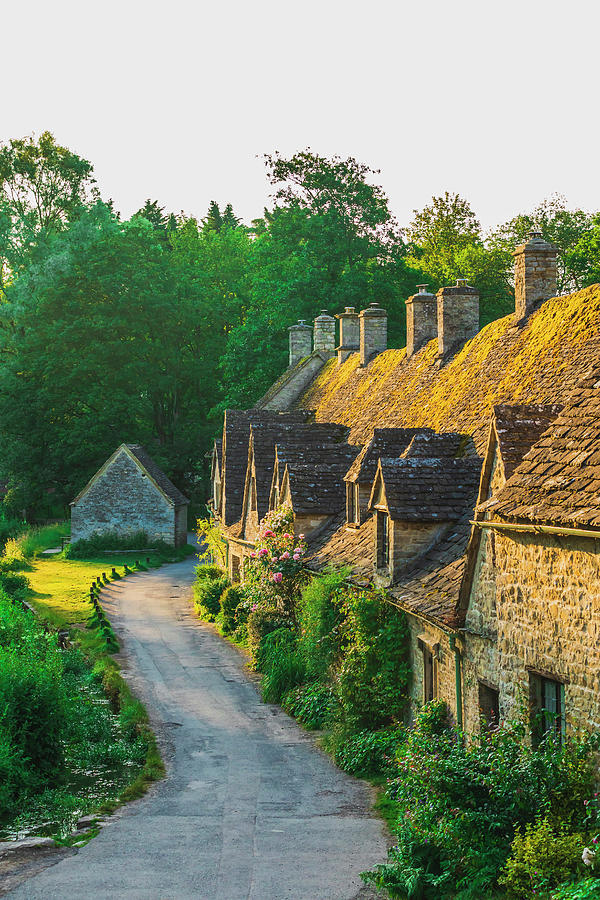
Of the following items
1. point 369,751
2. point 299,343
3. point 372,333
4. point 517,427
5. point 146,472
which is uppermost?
point 299,343

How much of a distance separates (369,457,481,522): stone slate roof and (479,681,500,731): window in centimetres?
421

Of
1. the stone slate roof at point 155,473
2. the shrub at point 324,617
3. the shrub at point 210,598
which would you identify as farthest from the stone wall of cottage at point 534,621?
the stone slate roof at point 155,473

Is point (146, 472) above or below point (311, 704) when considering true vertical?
above

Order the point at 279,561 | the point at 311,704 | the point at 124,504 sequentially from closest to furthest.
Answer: the point at 311,704 → the point at 279,561 → the point at 124,504

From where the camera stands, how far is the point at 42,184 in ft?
227

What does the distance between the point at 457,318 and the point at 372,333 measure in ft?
30.1

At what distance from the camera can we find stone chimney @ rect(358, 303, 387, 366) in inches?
1361

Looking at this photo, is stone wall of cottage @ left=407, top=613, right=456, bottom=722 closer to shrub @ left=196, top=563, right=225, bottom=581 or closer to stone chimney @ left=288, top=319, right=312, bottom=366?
shrub @ left=196, top=563, right=225, bottom=581

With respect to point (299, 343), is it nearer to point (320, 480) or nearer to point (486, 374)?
point (320, 480)

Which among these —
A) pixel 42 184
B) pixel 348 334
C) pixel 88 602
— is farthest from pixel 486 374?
pixel 42 184

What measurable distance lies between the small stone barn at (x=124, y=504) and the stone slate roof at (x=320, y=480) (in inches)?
1068

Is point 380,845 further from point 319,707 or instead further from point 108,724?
point 108,724

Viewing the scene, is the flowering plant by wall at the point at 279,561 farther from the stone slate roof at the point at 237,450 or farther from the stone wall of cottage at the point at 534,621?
the stone wall of cottage at the point at 534,621

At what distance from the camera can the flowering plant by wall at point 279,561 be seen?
967 inches
